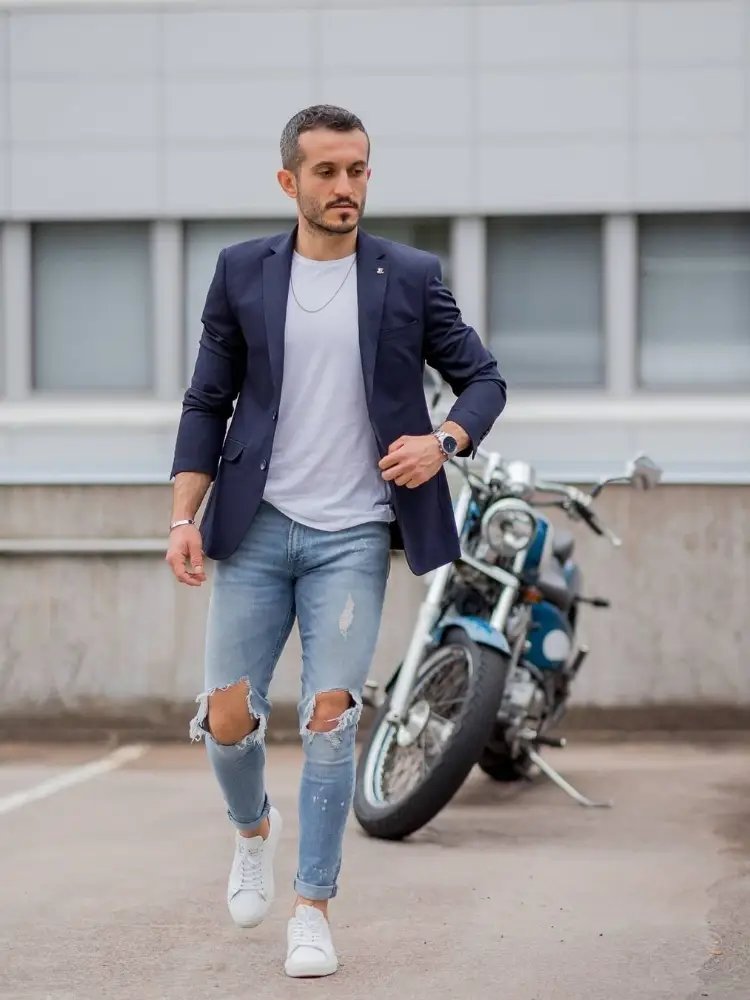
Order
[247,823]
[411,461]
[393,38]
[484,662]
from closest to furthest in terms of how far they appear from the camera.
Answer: [411,461] → [247,823] → [484,662] → [393,38]

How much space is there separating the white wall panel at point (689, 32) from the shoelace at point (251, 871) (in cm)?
641

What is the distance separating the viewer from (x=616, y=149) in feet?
33.3

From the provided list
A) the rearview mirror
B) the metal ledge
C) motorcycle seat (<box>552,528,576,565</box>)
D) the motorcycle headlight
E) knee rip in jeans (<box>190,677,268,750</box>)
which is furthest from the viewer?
the metal ledge

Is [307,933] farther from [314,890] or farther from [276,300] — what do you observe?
[276,300]

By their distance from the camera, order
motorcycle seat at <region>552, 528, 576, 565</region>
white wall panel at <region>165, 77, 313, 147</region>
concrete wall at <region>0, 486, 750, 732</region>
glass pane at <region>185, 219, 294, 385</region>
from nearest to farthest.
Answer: motorcycle seat at <region>552, 528, 576, 565</region> → concrete wall at <region>0, 486, 750, 732</region> → white wall panel at <region>165, 77, 313, 147</region> → glass pane at <region>185, 219, 294, 385</region>

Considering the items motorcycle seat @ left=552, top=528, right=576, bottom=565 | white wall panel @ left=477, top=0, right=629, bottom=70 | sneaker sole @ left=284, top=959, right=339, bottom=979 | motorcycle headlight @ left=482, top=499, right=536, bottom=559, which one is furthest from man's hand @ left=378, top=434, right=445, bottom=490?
white wall panel @ left=477, top=0, right=629, bottom=70

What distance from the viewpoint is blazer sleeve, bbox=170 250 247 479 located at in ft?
15.1

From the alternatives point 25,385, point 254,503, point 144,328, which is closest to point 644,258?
point 144,328

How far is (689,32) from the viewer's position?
1005 cm

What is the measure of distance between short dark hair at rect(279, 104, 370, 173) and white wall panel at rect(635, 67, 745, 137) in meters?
5.93

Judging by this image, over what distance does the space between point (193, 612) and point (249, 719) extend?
510 cm

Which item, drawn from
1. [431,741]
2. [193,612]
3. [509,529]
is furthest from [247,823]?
[193,612]

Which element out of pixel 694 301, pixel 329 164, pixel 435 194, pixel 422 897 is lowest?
pixel 422 897

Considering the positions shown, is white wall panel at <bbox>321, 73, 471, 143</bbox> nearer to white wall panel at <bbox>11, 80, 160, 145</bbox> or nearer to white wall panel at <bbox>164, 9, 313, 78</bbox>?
white wall panel at <bbox>164, 9, 313, 78</bbox>
